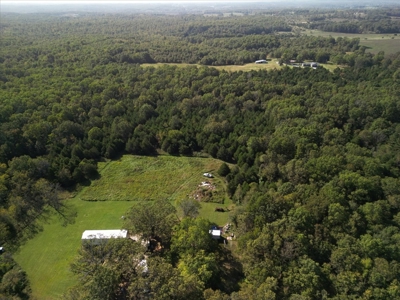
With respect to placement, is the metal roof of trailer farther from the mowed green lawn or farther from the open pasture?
the open pasture

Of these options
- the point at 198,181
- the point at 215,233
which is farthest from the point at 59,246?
the point at 198,181

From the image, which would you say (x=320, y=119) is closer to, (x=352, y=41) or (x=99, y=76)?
(x=99, y=76)

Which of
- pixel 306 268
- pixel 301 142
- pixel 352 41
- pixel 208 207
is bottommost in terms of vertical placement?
pixel 208 207

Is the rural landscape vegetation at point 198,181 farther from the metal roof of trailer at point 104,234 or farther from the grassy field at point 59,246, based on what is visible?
the metal roof of trailer at point 104,234

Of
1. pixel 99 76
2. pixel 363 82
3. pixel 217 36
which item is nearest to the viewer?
pixel 363 82

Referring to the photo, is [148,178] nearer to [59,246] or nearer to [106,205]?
[106,205]

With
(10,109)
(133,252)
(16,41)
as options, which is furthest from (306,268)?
(16,41)

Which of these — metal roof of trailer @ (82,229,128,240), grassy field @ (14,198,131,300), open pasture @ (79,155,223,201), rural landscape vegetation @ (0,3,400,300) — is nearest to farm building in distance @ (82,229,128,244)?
metal roof of trailer @ (82,229,128,240)

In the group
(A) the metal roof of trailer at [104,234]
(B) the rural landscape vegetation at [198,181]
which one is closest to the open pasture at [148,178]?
(B) the rural landscape vegetation at [198,181]
